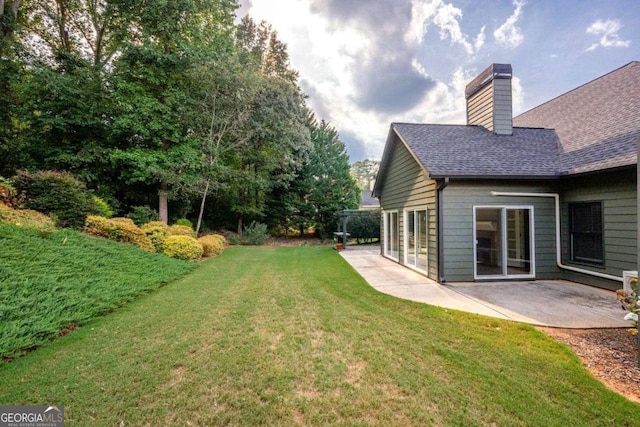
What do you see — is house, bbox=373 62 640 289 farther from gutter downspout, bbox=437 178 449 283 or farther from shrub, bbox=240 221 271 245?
shrub, bbox=240 221 271 245

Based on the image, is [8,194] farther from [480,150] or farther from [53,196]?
[480,150]

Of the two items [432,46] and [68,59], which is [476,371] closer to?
[432,46]

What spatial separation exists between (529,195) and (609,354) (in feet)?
14.6

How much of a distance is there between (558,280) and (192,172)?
14061mm

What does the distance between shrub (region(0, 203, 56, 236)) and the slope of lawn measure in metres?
0.20

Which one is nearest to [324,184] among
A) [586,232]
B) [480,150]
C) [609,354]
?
[480,150]

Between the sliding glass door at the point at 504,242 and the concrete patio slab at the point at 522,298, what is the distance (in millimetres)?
422

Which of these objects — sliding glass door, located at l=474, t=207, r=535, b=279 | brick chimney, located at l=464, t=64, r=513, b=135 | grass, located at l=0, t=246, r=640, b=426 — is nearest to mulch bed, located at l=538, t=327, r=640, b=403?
grass, located at l=0, t=246, r=640, b=426

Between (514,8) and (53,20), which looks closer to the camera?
(514,8)

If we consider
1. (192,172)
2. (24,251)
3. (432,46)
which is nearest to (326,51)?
(432,46)

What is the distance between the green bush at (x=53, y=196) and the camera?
7.05 m

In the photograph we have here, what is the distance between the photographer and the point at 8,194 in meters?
6.66

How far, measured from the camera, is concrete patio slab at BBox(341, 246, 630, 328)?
3982mm

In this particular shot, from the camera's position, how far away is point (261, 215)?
17984 mm
